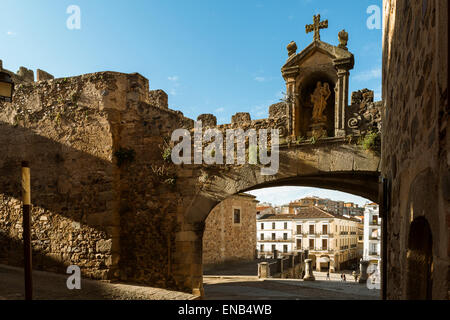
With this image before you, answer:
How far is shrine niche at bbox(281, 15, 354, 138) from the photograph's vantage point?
655 centimetres

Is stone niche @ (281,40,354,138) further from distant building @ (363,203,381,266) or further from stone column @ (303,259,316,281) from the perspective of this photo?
distant building @ (363,203,381,266)

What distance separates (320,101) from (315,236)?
3780 cm

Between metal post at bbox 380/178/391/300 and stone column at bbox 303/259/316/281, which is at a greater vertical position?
metal post at bbox 380/178/391/300

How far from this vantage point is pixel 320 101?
22.5ft

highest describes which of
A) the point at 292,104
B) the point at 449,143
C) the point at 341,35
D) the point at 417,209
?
the point at 341,35

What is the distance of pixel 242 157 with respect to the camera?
7.12 m

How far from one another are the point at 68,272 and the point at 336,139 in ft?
21.8

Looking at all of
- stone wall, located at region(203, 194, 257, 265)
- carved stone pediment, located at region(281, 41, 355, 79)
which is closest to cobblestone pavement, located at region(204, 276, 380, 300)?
stone wall, located at region(203, 194, 257, 265)

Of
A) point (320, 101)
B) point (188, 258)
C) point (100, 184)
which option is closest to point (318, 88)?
point (320, 101)

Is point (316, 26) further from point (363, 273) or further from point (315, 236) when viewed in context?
point (315, 236)

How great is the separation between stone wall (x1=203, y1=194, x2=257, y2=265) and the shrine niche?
36.8 ft

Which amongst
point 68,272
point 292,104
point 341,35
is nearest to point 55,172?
point 68,272
